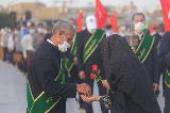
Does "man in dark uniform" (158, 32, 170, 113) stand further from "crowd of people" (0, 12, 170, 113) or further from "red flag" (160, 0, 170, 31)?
"red flag" (160, 0, 170, 31)

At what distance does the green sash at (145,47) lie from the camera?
34.4 feet

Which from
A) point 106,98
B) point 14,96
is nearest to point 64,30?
Answer: point 106,98

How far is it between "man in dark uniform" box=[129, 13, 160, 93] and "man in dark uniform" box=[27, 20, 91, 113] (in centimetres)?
299

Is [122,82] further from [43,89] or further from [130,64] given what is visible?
[43,89]

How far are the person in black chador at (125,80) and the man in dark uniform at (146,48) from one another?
384cm

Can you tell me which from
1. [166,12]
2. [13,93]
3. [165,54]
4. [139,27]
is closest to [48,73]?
[165,54]

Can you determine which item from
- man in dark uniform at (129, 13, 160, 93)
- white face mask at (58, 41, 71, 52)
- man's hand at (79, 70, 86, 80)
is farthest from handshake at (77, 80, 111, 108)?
man's hand at (79, 70, 86, 80)

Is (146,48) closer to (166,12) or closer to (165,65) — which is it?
(166,12)

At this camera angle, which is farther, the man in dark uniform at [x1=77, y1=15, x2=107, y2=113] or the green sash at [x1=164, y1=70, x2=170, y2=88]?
the man in dark uniform at [x1=77, y1=15, x2=107, y2=113]

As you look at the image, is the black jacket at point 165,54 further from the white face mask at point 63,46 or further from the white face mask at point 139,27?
the white face mask at point 63,46

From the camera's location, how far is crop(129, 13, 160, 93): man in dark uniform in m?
10.4

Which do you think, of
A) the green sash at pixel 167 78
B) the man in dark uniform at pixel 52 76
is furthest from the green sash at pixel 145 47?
the man in dark uniform at pixel 52 76

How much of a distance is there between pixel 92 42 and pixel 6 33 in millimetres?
19181

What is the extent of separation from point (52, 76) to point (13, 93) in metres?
10.2
